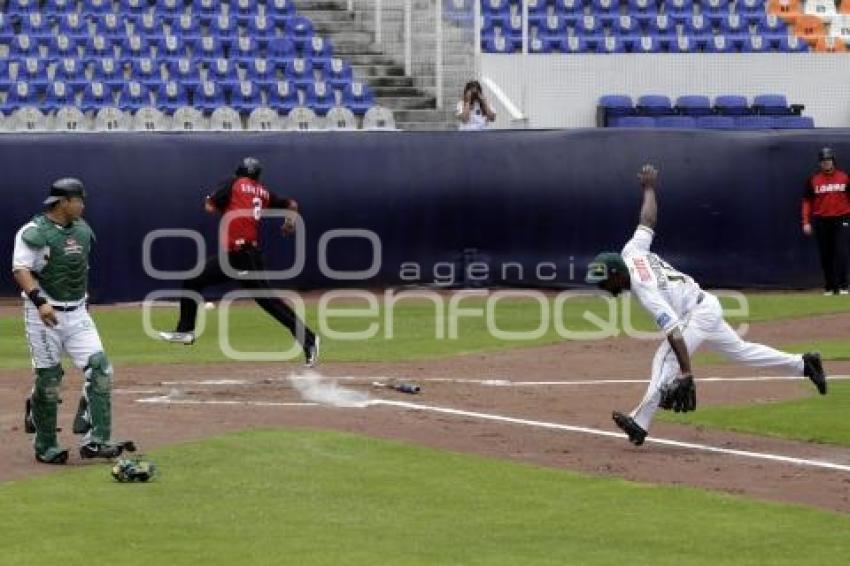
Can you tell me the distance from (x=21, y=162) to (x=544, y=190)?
24.1 ft

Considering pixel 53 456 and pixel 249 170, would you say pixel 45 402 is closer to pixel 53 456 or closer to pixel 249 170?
pixel 53 456

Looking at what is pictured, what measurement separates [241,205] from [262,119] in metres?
9.02

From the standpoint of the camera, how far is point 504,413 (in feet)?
54.5

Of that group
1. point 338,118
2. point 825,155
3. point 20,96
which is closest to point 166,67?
point 20,96

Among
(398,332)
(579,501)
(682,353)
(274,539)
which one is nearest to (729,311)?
(398,332)

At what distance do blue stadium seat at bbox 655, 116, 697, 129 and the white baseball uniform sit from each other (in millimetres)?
16477

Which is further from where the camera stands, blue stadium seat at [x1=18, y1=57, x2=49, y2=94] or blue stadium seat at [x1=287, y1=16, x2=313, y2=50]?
blue stadium seat at [x1=287, y1=16, x2=313, y2=50]

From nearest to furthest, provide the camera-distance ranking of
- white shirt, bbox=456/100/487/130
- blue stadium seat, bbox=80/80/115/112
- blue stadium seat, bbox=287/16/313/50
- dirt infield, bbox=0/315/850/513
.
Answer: dirt infield, bbox=0/315/850/513
white shirt, bbox=456/100/487/130
blue stadium seat, bbox=80/80/115/112
blue stadium seat, bbox=287/16/313/50

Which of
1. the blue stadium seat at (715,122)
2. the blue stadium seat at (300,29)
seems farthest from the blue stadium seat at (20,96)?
the blue stadium seat at (715,122)

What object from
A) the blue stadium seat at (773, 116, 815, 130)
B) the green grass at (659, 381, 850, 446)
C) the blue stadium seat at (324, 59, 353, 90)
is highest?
the blue stadium seat at (324, 59, 353, 90)

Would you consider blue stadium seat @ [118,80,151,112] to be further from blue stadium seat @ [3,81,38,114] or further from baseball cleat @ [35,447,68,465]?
baseball cleat @ [35,447,68,465]

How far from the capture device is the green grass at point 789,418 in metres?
15.4

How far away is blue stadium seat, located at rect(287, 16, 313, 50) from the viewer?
32.4 m

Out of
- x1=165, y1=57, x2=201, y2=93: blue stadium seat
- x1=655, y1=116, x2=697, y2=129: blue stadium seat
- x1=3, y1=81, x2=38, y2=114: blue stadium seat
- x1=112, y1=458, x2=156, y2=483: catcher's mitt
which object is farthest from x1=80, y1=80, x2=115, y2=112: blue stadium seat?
x1=112, y1=458, x2=156, y2=483: catcher's mitt
